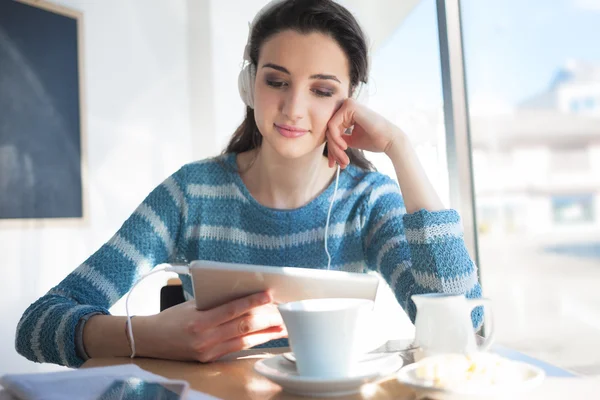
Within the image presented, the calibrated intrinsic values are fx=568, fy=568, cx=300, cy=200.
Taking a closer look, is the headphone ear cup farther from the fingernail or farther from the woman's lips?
the fingernail

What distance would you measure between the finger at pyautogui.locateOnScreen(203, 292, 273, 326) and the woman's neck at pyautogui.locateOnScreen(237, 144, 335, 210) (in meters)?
0.61

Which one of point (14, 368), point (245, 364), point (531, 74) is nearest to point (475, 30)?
point (531, 74)

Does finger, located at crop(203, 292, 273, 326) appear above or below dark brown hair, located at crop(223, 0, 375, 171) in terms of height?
below

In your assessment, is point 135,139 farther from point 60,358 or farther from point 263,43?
point 60,358

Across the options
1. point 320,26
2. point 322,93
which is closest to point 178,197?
point 322,93

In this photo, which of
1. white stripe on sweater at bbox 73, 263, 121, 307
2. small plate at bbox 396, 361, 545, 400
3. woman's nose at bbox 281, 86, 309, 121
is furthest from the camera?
woman's nose at bbox 281, 86, 309, 121

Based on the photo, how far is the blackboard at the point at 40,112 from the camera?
233cm

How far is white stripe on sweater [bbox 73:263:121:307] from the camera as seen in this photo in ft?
3.88

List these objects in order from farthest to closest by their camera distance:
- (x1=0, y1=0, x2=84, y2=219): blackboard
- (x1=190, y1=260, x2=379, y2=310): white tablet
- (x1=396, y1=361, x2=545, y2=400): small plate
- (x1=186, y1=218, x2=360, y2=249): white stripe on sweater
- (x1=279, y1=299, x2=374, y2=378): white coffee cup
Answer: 1. (x1=0, y1=0, x2=84, y2=219): blackboard
2. (x1=186, y1=218, x2=360, y2=249): white stripe on sweater
3. (x1=190, y1=260, x2=379, y2=310): white tablet
4. (x1=279, y1=299, x2=374, y2=378): white coffee cup
5. (x1=396, y1=361, x2=545, y2=400): small plate

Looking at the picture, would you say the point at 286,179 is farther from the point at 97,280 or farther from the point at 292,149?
the point at 97,280

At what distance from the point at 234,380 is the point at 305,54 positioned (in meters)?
0.82

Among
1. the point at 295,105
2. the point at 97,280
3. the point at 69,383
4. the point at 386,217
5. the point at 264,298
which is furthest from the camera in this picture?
the point at 386,217

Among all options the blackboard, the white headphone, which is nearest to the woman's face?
the white headphone

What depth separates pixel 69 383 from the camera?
65 cm
